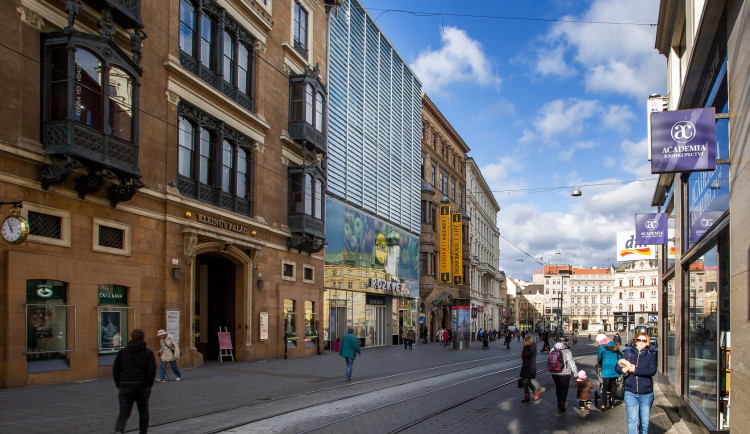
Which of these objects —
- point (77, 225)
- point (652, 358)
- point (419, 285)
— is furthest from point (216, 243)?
point (419, 285)

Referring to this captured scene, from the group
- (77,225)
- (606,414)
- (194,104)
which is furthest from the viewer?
(194,104)

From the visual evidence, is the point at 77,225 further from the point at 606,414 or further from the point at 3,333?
the point at 606,414

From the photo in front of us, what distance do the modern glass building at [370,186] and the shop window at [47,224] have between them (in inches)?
750

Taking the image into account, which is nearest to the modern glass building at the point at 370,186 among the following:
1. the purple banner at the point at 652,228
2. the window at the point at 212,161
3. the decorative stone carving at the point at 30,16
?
the window at the point at 212,161

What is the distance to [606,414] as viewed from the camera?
13.5 meters

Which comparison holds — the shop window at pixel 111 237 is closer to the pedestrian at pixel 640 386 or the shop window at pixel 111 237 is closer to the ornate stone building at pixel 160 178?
the ornate stone building at pixel 160 178

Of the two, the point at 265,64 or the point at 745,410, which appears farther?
the point at 265,64

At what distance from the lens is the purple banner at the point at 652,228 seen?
783 inches

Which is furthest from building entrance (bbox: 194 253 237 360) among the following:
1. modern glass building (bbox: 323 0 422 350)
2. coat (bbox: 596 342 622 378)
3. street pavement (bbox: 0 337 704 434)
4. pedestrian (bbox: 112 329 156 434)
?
pedestrian (bbox: 112 329 156 434)

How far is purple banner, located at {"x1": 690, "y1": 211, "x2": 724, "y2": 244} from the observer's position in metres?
10.6

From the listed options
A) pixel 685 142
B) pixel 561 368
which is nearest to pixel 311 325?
pixel 561 368

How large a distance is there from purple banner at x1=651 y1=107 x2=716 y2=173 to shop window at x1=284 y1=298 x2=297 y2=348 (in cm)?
2281

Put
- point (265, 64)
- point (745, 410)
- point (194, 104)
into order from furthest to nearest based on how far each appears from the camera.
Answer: point (265, 64)
point (194, 104)
point (745, 410)

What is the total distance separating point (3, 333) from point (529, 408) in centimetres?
1175
